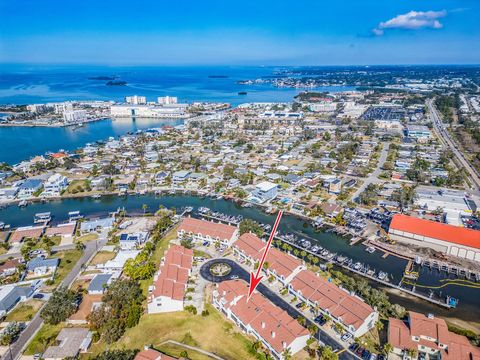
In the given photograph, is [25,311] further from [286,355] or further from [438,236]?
[438,236]

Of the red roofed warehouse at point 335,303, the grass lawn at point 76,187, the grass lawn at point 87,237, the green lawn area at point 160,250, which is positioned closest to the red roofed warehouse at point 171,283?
the green lawn area at point 160,250

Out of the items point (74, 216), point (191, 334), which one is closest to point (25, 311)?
point (191, 334)

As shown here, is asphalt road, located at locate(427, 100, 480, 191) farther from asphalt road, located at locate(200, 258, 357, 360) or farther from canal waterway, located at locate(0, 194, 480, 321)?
asphalt road, located at locate(200, 258, 357, 360)

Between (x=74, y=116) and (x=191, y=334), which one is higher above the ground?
(x=74, y=116)

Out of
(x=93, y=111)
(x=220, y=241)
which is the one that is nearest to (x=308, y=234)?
(x=220, y=241)

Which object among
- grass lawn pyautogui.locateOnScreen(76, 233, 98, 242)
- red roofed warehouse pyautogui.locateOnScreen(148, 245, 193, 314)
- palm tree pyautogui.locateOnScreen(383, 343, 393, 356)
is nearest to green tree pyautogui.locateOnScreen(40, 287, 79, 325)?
red roofed warehouse pyautogui.locateOnScreen(148, 245, 193, 314)

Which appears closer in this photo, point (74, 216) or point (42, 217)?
Answer: point (42, 217)
